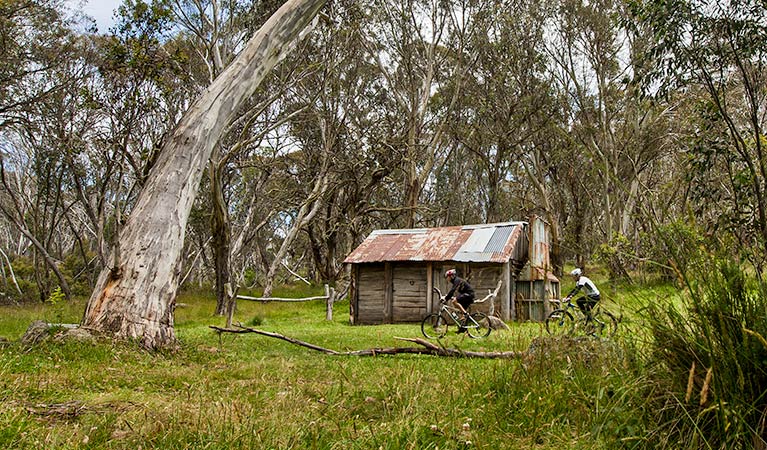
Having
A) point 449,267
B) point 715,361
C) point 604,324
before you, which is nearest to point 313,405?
point 604,324

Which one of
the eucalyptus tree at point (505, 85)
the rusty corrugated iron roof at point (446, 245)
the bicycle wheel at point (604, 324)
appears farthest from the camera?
the eucalyptus tree at point (505, 85)

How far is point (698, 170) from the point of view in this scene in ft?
35.1

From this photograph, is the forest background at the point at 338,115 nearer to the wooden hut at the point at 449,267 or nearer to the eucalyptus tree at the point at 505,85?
the eucalyptus tree at the point at 505,85

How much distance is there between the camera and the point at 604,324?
4.86m

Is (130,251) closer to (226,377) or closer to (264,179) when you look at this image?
(226,377)

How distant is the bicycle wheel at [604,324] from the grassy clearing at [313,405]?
6.2 inches

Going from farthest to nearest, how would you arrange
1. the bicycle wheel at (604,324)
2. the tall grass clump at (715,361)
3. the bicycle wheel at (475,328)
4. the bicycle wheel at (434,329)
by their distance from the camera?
the bicycle wheel at (434,329)
the bicycle wheel at (475,328)
the bicycle wheel at (604,324)
the tall grass clump at (715,361)

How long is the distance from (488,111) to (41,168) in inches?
822

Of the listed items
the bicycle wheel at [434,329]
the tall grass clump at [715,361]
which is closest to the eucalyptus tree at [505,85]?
the bicycle wheel at [434,329]

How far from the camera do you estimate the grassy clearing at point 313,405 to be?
139 inches

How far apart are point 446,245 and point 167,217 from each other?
11684 mm

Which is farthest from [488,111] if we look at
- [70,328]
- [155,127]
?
[70,328]

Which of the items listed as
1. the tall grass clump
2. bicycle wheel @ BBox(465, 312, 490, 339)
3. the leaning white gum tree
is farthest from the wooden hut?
the tall grass clump

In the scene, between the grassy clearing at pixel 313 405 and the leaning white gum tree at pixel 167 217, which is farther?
the leaning white gum tree at pixel 167 217
